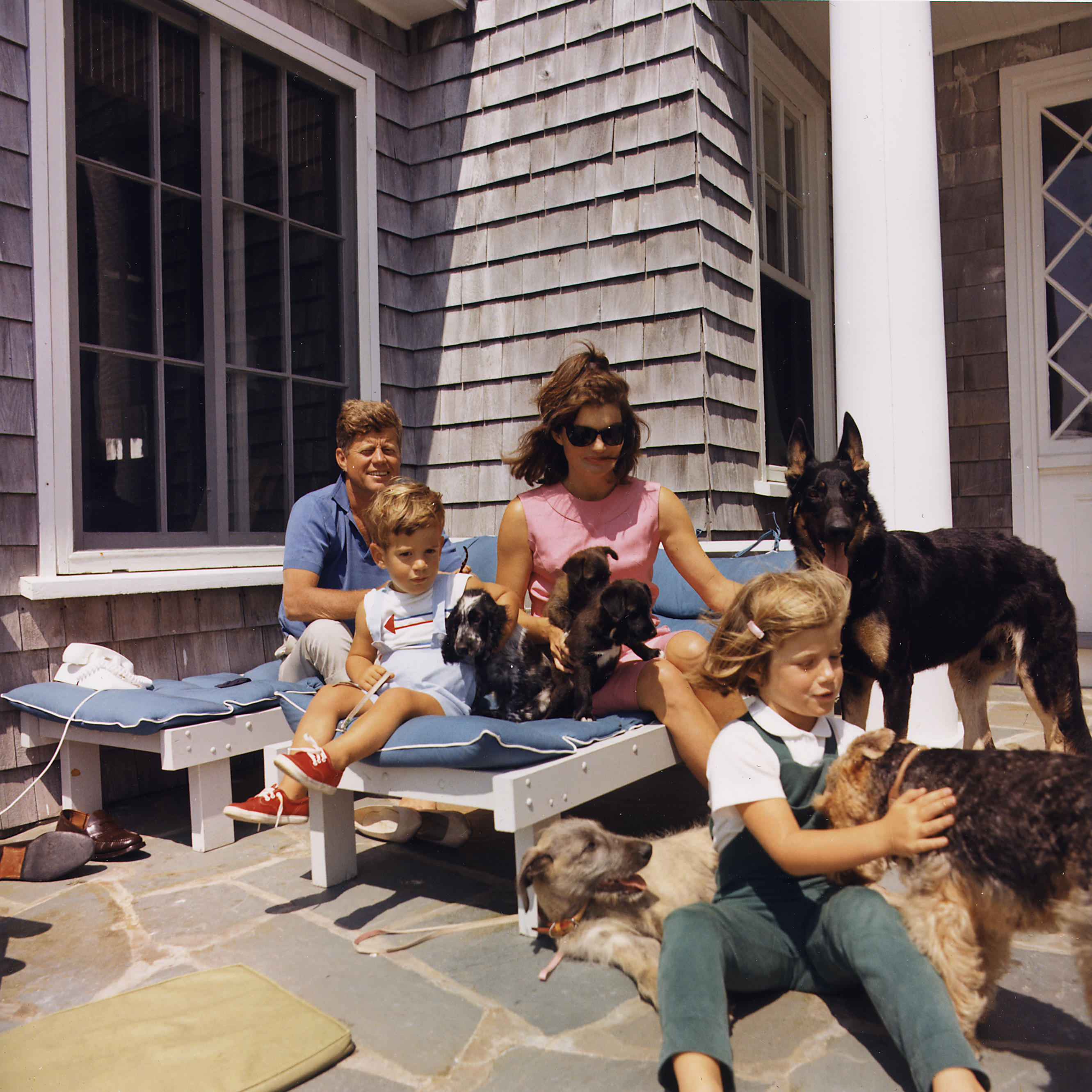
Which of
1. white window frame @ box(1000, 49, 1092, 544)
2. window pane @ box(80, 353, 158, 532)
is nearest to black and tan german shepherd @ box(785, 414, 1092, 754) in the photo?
white window frame @ box(1000, 49, 1092, 544)

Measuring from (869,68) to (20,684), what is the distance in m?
4.68

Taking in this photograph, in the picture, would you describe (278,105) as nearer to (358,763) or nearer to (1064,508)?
(358,763)

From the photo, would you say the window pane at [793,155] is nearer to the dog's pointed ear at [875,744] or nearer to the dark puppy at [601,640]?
the dark puppy at [601,640]

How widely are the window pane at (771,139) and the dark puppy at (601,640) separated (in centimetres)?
439

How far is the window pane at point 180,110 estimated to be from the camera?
4.51 metres

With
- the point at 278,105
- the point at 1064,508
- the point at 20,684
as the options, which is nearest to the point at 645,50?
the point at 278,105

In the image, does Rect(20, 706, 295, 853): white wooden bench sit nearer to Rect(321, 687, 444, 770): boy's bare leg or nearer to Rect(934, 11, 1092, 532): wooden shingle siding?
Rect(321, 687, 444, 770): boy's bare leg

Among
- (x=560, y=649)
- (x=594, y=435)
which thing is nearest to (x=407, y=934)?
(x=560, y=649)

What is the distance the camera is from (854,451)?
10.8 feet

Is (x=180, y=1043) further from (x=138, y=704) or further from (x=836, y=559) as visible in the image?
(x=836, y=559)

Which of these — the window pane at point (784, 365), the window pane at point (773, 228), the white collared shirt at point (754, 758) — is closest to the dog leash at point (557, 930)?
the white collared shirt at point (754, 758)

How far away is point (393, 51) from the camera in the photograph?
18.8ft

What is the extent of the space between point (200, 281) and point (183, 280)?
0.34ft

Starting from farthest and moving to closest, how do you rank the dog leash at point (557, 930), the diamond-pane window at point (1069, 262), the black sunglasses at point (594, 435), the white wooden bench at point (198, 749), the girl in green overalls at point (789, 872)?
the diamond-pane window at point (1069, 262), the white wooden bench at point (198, 749), the black sunglasses at point (594, 435), the dog leash at point (557, 930), the girl in green overalls at point (789, 872)
